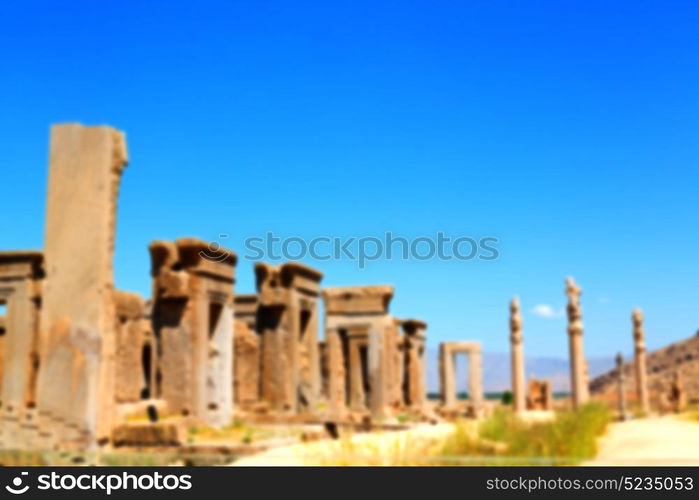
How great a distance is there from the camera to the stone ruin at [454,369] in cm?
3541

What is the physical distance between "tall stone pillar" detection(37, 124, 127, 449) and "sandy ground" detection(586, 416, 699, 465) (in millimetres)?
6675

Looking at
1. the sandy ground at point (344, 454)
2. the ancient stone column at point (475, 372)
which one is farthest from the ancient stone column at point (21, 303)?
the ancient stone column at point (475, 372)

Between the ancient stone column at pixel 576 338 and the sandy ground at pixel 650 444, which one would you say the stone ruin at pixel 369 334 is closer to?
the ancient stone column at pixel 576 338

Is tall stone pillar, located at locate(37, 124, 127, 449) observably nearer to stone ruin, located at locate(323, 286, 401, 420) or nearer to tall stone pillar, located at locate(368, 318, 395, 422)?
stone ruin, located at locate(323, 286, 401, 420)

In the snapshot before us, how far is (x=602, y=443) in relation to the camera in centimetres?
1304

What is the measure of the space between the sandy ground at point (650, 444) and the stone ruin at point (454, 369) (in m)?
19.4

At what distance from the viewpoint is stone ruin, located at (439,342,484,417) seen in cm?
3541

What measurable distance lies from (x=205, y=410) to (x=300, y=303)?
19.3 ft

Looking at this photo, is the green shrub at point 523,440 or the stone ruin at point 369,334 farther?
the stone ruin at point 369,334

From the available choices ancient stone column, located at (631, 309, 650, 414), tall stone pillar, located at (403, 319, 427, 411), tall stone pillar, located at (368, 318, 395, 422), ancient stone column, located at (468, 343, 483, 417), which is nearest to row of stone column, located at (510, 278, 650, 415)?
ancient stone column, located at (631, 309, 650, 414)

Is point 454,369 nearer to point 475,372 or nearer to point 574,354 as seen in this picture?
point 475,372
